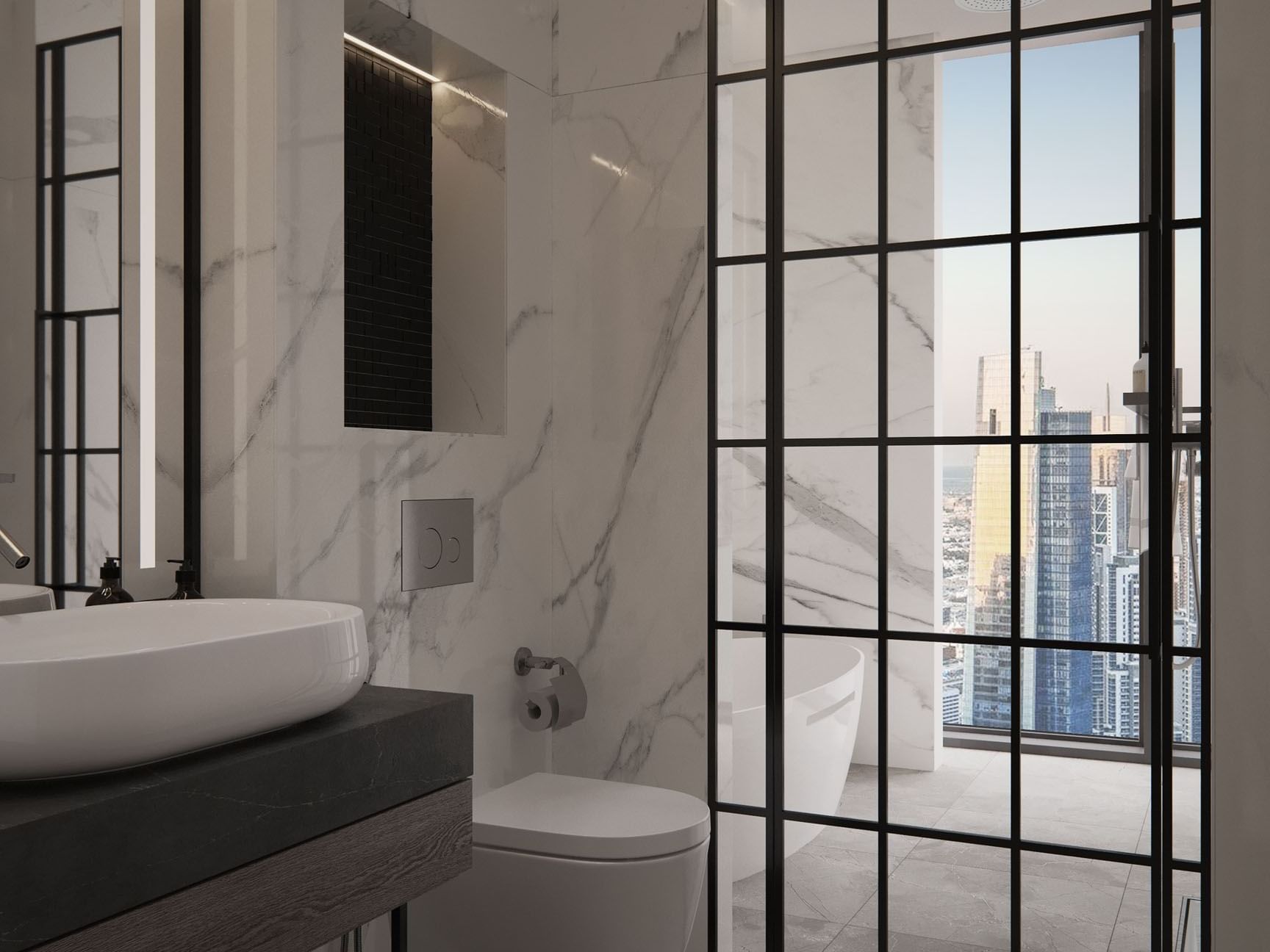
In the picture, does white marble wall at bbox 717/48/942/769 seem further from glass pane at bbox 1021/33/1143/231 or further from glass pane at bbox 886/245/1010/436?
glass pane at bbox 1021/33/1143/231

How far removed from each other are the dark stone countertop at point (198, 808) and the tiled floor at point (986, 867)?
123cm

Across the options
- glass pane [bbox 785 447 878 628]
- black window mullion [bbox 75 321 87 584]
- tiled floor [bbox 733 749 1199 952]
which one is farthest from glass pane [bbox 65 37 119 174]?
tiled floor [bbox 733 749 1199 952]

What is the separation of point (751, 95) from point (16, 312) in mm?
1734

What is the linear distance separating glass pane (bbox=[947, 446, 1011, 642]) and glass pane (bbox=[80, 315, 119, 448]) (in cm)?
179

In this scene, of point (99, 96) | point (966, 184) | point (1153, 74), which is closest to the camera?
point (99, 96)

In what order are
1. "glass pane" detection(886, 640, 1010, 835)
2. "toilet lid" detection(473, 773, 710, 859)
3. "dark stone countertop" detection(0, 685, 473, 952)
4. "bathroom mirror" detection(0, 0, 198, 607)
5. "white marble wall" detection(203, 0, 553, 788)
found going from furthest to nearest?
"glass pane" detection(886, 640, 1010, 835)
"toilet lid" detection(473, 773, 710, 859)
"white marble wall" detection(203, 0, 553, 788)
"bathroom mirror" detection(0, 0, 198, 607)
"dark stone countertop" detection(0, 685, 473, 952)

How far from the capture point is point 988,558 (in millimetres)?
2355

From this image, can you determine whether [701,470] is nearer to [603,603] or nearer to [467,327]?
[603,603]

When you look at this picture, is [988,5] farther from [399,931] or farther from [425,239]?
[399,931]

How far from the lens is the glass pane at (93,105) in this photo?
1.76 m

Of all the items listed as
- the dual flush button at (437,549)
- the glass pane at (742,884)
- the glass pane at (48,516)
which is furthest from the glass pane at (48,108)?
the glass pane at (742,884)

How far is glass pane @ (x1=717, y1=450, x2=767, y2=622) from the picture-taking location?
257 cm
